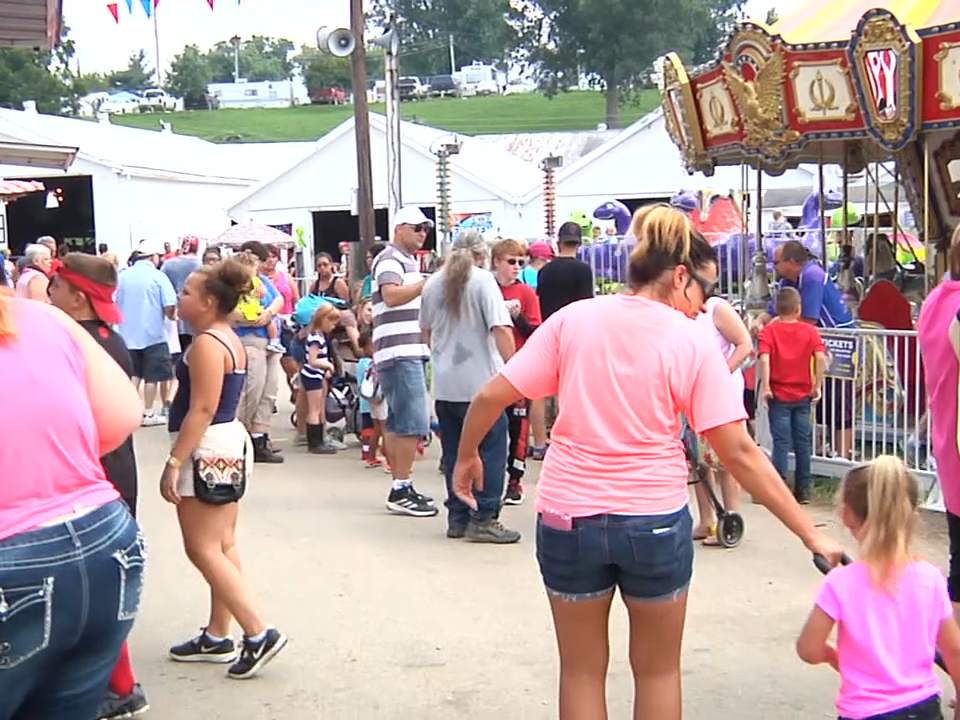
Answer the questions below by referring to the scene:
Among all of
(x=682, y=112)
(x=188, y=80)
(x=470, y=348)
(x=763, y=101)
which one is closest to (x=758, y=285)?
(x=682, y=112)

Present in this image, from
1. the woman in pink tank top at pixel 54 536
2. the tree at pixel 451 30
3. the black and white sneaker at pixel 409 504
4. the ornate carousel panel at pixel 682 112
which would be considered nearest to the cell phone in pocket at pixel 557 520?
the woman in pink tank top at pixel 54 536

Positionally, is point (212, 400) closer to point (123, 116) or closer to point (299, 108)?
point (123, 116)

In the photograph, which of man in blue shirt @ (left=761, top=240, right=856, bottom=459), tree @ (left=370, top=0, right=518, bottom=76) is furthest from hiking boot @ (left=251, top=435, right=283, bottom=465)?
tree @ (left=370, top=0, right=518, bottom=76)

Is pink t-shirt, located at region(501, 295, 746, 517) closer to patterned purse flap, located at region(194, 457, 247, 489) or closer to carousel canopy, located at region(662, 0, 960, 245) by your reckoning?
patterned purse flap, located at region(194, 457, 247, 489)

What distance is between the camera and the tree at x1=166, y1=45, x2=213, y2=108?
98125 millimetres

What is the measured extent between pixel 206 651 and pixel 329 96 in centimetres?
9168

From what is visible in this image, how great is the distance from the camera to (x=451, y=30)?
87062 millimetres

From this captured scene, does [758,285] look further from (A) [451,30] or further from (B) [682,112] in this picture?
(A) [451,30]

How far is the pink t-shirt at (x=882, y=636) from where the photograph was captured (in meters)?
3.55

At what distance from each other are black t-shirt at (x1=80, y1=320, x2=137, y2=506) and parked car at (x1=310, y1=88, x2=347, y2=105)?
87.6 m

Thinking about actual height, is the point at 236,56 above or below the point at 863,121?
above

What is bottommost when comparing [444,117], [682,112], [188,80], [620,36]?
[682,112]

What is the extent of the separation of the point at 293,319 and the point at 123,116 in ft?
223

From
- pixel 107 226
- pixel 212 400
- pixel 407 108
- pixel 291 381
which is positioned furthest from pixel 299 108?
pixel 212 400
